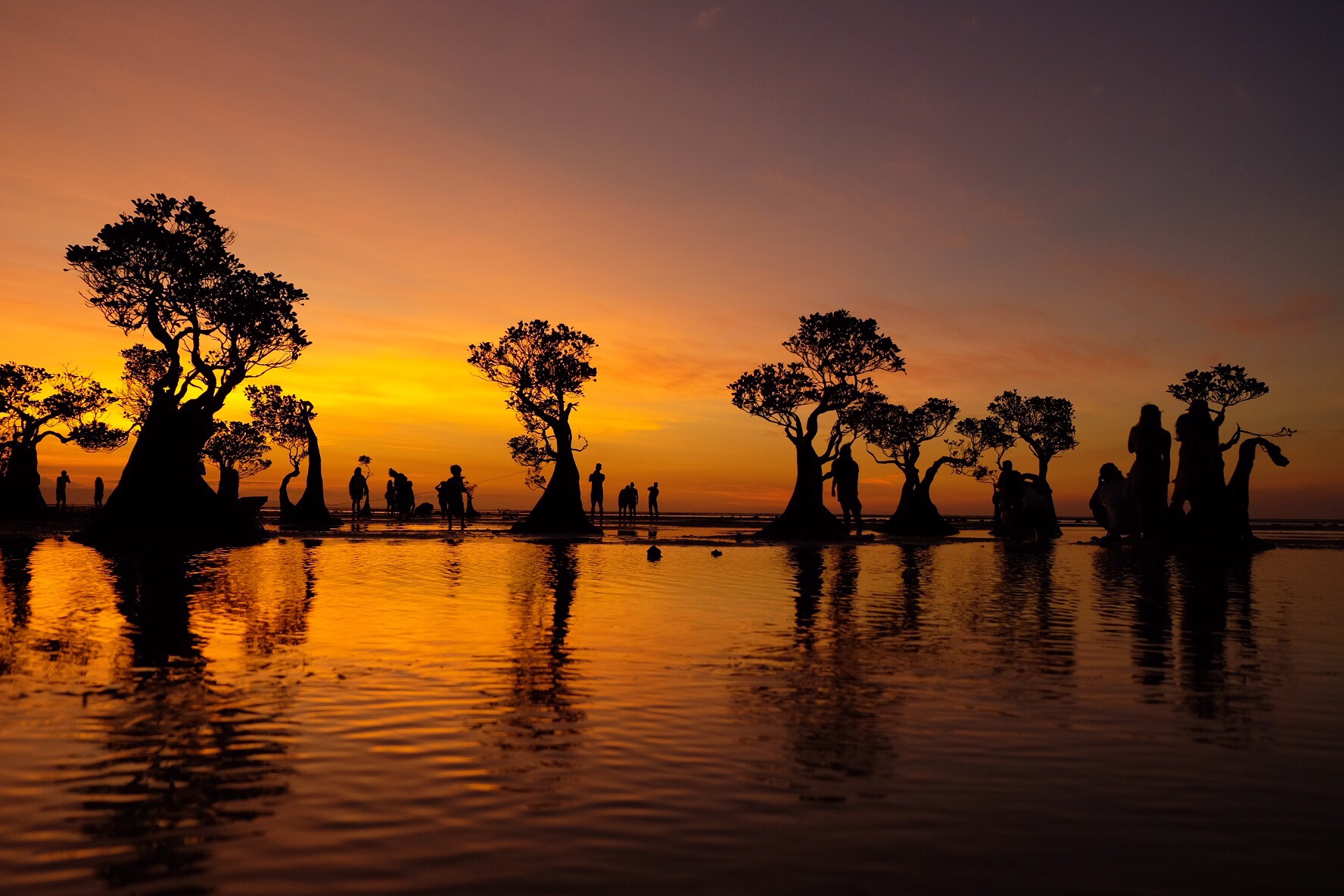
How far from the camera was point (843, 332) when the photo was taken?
49.8 m

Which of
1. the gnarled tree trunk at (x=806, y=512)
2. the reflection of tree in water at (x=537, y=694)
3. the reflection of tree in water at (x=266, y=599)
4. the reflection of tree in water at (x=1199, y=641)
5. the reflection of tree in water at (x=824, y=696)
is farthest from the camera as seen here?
the gnarled tree trunk at (x=806, y=512)

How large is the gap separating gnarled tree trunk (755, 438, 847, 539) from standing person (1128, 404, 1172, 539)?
14332mm

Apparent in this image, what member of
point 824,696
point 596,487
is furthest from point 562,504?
point 824,696

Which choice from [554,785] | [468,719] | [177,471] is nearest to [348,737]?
[468,719]

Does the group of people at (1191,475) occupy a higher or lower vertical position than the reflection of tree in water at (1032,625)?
higher

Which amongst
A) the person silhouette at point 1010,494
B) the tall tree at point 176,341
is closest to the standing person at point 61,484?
the tall tree at point 176,341

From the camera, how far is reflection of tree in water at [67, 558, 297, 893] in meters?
4.79

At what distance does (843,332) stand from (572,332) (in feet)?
47.2

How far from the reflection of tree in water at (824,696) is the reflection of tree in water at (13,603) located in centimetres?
725

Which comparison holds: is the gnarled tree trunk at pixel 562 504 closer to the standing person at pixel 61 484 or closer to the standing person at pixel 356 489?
the standing person at pixel 356 489

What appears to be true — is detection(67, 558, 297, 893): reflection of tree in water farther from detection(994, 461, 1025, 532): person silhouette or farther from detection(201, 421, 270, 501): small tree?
detection(201, 421, 270, 501): small tree

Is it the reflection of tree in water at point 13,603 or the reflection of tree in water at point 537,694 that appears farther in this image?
the reflection of tree in water at point 13,603

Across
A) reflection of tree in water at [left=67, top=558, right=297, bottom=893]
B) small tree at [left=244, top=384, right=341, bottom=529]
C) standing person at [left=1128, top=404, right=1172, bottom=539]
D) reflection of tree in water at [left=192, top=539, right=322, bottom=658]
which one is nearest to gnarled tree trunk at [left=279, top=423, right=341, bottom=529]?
small tree at [left=244, top=384, right=341, bottom=529]

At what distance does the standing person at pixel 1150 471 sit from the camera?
3381 centimetres
